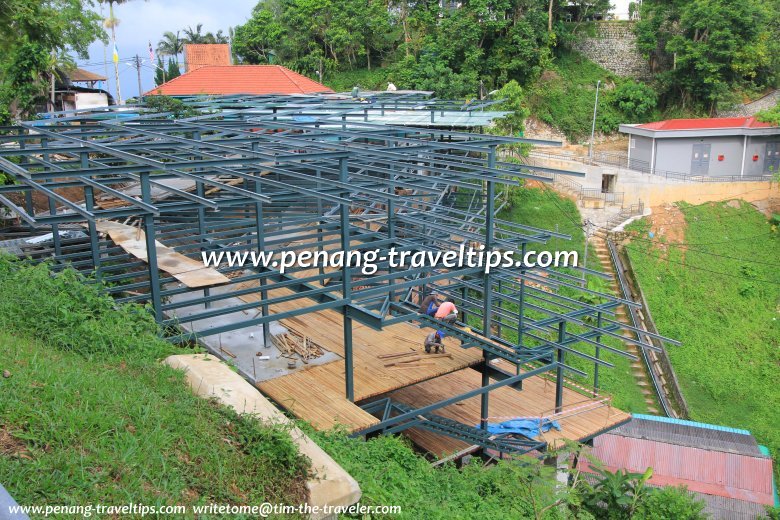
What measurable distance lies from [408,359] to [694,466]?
25.4 ft

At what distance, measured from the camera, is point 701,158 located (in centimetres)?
2977

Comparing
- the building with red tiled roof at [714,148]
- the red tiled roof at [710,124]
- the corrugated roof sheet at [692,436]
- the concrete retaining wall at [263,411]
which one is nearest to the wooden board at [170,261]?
the concrete retaining wall at [263,411]

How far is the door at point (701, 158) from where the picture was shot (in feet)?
97.3

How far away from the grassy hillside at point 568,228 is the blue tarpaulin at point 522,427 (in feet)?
24.8

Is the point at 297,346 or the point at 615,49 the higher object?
the point at 615,49

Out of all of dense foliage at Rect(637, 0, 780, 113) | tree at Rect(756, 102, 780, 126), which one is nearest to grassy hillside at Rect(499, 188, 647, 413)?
tree at Rect(756, 102, 780, 126)

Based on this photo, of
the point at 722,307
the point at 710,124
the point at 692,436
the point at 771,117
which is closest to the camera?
the point at 692,436

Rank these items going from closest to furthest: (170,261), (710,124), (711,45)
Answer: (170,261) < (710,124) < (711,45)

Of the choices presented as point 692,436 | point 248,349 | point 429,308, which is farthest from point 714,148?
point 248,349

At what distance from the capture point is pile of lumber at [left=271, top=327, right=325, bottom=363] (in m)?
11.5

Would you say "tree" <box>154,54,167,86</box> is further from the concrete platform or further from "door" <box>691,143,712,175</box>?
the concrete platform

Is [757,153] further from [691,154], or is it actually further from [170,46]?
[170,46]

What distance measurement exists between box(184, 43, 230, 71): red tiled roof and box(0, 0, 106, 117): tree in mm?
5598

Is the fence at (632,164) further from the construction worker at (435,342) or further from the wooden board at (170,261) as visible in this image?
the wooden board at (170,261)
